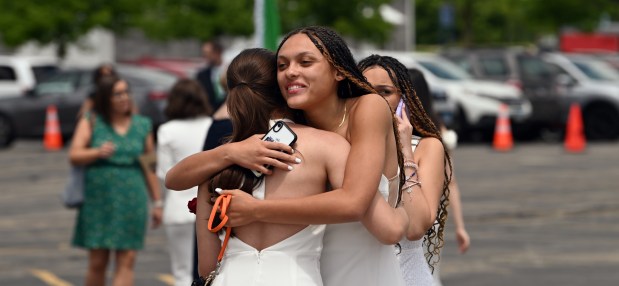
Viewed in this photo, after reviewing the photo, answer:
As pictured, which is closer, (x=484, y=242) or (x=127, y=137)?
(x=127, y=137)

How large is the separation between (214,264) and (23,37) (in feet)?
112

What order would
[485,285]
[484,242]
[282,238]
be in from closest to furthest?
[282,238] → [485,285] → [484,242]

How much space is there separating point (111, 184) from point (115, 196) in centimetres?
8

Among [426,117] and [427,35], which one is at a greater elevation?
[426,117]

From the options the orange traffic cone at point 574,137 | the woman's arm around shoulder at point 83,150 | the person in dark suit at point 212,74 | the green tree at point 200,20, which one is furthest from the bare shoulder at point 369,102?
the green tree at point 200,20

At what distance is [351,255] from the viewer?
404 centimetres

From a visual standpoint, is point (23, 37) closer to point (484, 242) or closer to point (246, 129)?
point (484, 242)

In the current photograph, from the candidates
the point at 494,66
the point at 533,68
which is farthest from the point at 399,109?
the point at 494,66

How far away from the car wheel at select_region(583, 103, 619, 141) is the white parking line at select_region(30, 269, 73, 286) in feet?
57.7

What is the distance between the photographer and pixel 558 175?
1898 cm

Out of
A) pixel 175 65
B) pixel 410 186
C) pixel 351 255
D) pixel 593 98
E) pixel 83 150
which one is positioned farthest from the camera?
pixel 175 65

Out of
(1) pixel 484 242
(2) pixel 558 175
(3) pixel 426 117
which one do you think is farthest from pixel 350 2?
(3) pixel 426 117

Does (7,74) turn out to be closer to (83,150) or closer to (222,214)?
(83,150)

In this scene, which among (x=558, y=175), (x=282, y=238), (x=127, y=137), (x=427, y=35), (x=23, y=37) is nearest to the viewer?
(x=282, y=238)
